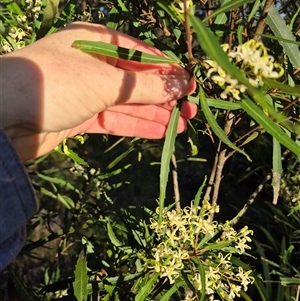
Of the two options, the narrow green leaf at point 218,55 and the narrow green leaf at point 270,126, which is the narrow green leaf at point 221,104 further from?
the narrow green leaf at point 218,55

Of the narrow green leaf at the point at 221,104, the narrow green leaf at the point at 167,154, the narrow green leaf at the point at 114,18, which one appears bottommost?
the narrow green leaf at the point at 167,154

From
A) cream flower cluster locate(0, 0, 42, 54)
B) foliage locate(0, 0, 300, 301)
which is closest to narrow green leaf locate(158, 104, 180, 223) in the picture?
foliage locate(0, 0, 300, 301)

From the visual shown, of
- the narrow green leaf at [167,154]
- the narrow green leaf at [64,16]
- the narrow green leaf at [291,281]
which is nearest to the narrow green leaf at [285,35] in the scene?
the narrow green leaf at [167,154]

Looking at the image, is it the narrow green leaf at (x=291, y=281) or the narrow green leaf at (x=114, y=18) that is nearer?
the narrow green leaf at (x=114, y=18)

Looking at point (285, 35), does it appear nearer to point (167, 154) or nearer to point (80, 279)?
point (167, 154)

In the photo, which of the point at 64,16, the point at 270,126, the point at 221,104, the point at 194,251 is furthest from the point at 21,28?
the point at 270,126

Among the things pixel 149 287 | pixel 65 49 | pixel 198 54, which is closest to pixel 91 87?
pixel 65 49
